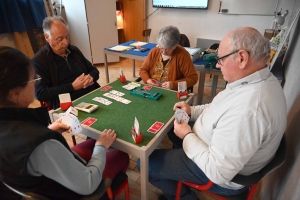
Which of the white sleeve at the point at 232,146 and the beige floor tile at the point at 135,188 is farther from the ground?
the white sleeve at the point at 232,146

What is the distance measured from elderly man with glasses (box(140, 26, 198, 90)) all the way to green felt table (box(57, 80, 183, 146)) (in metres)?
0.39

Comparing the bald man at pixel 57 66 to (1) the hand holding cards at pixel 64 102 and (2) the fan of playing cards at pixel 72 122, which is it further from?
(2) the fan of playing cards at pixel 72 122

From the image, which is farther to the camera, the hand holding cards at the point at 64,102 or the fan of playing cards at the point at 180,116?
the hand holding cards at the point at 64,102

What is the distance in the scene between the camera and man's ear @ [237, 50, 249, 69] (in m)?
0.90

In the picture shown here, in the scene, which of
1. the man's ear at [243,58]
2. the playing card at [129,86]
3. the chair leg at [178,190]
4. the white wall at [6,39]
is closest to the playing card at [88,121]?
the playing card at [129,86]

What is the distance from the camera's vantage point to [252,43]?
2.91ft

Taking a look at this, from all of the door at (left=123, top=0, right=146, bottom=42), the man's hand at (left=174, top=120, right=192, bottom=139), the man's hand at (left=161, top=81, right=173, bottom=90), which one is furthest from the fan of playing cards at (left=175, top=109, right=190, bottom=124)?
the door at (left=123, top=0, right=146, bottom=42)

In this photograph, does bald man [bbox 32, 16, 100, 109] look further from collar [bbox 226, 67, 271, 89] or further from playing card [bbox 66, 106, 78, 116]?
collar [bbox 226, 67, 271, 89]

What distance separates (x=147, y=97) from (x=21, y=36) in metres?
3.21

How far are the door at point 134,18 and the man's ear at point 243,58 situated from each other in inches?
168

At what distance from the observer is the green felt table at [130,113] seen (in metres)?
1.19

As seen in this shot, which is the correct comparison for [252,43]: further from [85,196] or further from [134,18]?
[134,18]

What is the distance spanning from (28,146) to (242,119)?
2.71 ft

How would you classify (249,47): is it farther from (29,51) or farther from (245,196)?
(29,51)
